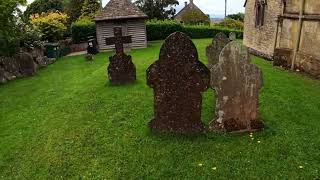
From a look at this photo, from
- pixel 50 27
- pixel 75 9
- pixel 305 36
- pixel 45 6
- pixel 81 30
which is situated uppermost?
pixel 45 6

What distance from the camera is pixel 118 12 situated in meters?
31.2

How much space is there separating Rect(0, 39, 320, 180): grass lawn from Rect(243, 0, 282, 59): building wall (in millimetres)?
7476

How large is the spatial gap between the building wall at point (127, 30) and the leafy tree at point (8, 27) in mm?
11215

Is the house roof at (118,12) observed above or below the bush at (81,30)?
above

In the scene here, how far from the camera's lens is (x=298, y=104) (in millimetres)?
11273

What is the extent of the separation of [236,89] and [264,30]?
46.0 ft

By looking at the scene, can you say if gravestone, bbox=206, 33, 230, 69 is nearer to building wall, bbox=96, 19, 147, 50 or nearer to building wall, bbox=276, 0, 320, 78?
building wall, bbox=276, 0, 320, 78

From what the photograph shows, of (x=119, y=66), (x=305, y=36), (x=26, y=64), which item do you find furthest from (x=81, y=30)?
(x=305, y=36)

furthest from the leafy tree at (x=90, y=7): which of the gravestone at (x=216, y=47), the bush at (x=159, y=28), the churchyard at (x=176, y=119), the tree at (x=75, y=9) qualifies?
the gravestone at (x=216, y=47)

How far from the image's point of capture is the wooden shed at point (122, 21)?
31.0 metres

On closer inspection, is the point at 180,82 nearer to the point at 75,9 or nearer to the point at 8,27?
the point at 8,27

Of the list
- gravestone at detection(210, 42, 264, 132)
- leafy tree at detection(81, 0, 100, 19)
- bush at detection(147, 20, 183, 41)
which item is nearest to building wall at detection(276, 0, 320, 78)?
gravestone at detection(210, 42, 264, 132)

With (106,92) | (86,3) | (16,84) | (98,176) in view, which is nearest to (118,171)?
(98,176)

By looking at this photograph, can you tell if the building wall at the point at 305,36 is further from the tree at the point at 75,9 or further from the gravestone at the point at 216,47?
the tree at the point at 75,9
